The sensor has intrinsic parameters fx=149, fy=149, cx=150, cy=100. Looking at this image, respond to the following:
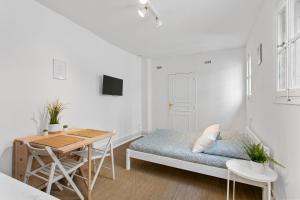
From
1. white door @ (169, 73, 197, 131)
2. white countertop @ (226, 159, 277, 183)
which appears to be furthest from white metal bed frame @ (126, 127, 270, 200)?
white door @ (169, 73, 197, 131)

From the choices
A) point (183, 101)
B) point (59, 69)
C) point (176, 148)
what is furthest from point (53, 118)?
point (183, 101)

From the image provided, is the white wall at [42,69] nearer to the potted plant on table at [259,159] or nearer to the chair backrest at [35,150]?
the chair backrest at [35,150]

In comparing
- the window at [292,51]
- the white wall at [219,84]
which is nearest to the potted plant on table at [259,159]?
the window at [292,51]

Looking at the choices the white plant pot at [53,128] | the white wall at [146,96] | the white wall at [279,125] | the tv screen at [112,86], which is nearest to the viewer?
the white wall at [279,125]

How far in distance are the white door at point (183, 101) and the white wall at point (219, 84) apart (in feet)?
0.52

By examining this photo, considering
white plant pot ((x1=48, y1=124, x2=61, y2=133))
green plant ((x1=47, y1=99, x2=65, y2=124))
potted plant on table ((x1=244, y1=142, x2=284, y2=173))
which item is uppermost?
green plant ((x1=47, y1=99, x2=65, y2=124))

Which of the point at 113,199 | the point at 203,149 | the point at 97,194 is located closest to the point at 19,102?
the point at 97,194

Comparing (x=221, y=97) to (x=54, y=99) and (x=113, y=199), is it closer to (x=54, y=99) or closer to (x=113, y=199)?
(x=113, y=199)

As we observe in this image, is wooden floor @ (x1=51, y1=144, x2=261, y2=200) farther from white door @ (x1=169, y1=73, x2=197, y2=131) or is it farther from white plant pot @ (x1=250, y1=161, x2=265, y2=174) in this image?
white door @ (x1=169, y1=73, x2=197, y2=131)

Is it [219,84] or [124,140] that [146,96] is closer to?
[124,140]

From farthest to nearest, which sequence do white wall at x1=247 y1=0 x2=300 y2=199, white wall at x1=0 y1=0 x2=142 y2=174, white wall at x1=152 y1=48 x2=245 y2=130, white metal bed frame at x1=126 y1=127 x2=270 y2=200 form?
white wall at x1=152 y1=48 x2=245 y2=130, white metal bed frame at x1=126 y1=127 x2=270 y2=200, white wall at x1=0 y1=0 x2=142 y2=174, white wall at x1=247 y1=0 x2=300 y2=199

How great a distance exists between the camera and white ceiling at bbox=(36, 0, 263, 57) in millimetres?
2186

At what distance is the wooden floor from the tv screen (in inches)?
66.4

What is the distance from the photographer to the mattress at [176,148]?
208 centimetres
